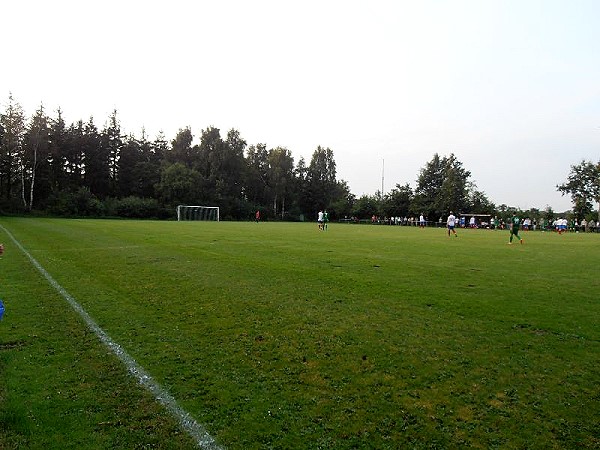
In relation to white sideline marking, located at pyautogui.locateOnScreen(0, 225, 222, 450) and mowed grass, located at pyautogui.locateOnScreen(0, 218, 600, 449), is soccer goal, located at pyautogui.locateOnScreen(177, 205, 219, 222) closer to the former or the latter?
mowed grass, located at pyautogui.locateOnScreen(0, 218, 600, 449)

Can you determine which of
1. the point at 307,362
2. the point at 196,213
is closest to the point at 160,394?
the point at 307,362

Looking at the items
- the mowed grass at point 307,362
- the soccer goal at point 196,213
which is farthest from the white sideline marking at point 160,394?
the soccer goal at point 196,213

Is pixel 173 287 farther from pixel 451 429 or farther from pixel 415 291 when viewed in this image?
pixel 451 429

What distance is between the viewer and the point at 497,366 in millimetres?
5055

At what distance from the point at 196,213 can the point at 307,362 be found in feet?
232

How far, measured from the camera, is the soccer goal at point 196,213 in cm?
7101

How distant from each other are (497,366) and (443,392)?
3.90ft

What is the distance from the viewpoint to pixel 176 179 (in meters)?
75.6

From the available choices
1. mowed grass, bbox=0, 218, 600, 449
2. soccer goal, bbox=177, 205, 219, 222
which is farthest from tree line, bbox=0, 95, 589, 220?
mowed grass, bbox=0, 218, 600, 449

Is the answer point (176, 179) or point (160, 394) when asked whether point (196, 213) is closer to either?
point (176, 179)

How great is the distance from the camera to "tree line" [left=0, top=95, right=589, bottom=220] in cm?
6444

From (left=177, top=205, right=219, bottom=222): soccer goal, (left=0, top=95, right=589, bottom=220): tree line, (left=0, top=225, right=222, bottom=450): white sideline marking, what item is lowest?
(left=0, top=225, right=222, bottom=450): white sideline marking

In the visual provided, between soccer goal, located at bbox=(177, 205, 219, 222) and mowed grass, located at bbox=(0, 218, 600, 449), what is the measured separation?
62170mm

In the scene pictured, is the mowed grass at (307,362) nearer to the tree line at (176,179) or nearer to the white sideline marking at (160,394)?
the white sideline marking at (160,394)
